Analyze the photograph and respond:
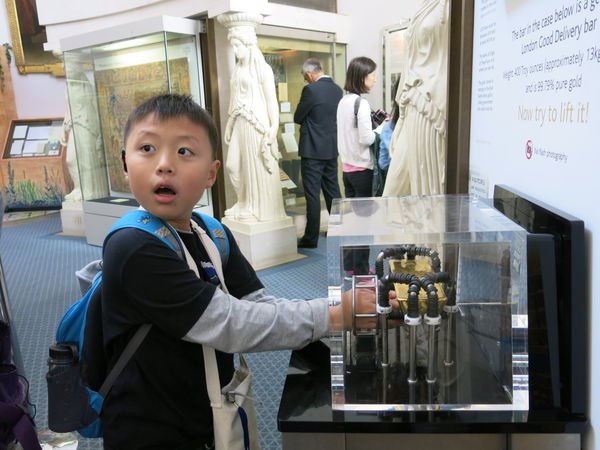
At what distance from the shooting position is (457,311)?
1.14 m

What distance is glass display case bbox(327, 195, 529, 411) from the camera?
95cm

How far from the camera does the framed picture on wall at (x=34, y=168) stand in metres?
7.76

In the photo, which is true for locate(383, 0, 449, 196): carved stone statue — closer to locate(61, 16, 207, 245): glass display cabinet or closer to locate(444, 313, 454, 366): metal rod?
locate(444, 313, 454, 366): metal rod

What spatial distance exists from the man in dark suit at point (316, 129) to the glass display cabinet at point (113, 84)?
39.4 inches

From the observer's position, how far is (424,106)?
6.90 ft

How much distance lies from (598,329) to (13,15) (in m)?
9.07

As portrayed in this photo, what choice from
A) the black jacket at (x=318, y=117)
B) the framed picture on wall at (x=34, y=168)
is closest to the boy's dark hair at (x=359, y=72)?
the black jacket at (x=318, y=117)

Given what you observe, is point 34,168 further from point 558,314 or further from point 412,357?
point 558,314

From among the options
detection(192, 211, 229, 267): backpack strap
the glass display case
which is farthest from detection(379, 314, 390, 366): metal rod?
detection(192, 211, 229, 267): backpack strap

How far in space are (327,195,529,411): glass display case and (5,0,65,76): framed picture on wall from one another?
831 cm

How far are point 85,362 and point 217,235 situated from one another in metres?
0.39

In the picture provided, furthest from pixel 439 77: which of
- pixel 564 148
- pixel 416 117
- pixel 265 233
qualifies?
pixel 265 233

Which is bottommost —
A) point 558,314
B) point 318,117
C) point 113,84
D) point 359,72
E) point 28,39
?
point 558,314

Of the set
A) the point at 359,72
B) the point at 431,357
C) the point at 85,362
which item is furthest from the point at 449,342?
the point at 359,72
